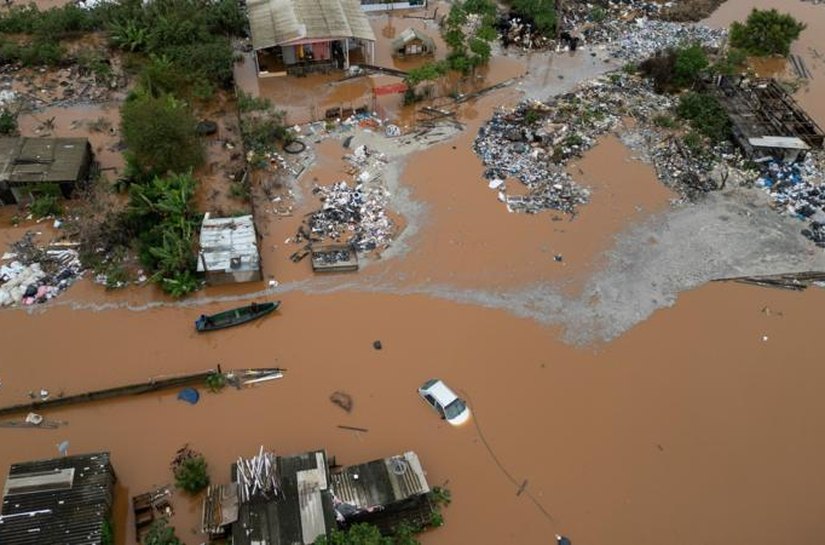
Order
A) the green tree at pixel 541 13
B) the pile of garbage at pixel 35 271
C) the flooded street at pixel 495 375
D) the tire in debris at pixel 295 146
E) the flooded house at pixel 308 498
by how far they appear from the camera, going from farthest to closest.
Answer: the green tree at pixel 541 13
the tire in debris at pixel 295 146
the pile of garbage at pixel 35 271
the flooded street at pixel 495 375
the flooded house at pixel 308 498

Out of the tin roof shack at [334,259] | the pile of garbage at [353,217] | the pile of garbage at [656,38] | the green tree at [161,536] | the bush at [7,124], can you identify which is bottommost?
the green tree at [161,536]

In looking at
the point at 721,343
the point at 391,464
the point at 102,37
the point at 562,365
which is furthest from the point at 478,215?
the point at 102,37

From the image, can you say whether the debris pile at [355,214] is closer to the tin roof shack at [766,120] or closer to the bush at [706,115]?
the bush at [706,115]

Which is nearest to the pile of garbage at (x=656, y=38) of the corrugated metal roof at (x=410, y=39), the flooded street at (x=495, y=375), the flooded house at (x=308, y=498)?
the corrugated metal roof at (x=410, y=39)

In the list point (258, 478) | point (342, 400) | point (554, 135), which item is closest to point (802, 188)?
point (554, 135)

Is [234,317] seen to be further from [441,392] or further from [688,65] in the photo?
[688,65]

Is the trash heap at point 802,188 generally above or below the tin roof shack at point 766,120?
below
